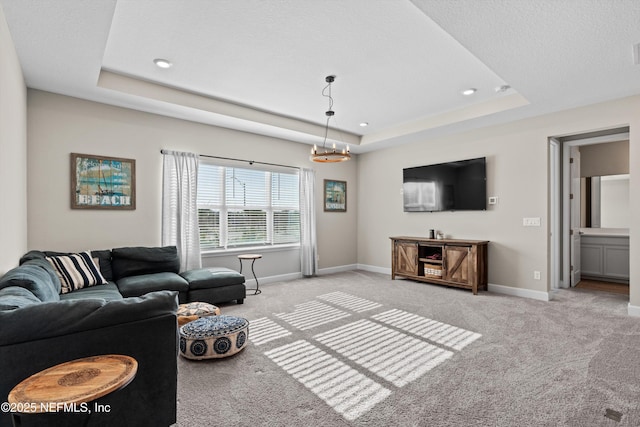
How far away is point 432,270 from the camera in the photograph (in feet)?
17.8

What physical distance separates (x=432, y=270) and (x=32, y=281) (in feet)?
16.6

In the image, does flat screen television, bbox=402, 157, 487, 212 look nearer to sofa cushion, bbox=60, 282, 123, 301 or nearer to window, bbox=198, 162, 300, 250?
window, bbox=198, 162, 300, 250

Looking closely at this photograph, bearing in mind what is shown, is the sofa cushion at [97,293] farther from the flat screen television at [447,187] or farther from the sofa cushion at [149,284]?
the flat screen television at [447,187]

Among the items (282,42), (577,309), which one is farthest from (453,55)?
(577,309)

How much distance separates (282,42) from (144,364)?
9.05 ft

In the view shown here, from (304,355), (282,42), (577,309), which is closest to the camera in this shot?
(304,355)

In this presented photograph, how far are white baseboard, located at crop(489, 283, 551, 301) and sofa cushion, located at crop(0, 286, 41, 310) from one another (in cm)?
550

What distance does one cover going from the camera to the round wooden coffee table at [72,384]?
1.14 meters

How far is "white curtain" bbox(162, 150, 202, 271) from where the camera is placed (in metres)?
4.61

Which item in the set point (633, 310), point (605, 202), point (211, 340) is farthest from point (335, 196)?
point (605, 202)

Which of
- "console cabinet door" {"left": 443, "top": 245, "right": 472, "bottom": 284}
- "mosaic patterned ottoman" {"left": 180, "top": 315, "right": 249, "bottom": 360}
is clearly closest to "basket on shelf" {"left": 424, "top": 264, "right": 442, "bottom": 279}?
"console cabinet door" {"left": 443, "top": 245, "right": 472, "bottom": 284}

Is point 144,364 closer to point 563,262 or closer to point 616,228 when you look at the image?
point 563,262

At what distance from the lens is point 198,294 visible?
406cm

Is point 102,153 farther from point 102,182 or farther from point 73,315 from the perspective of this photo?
point 73,315
